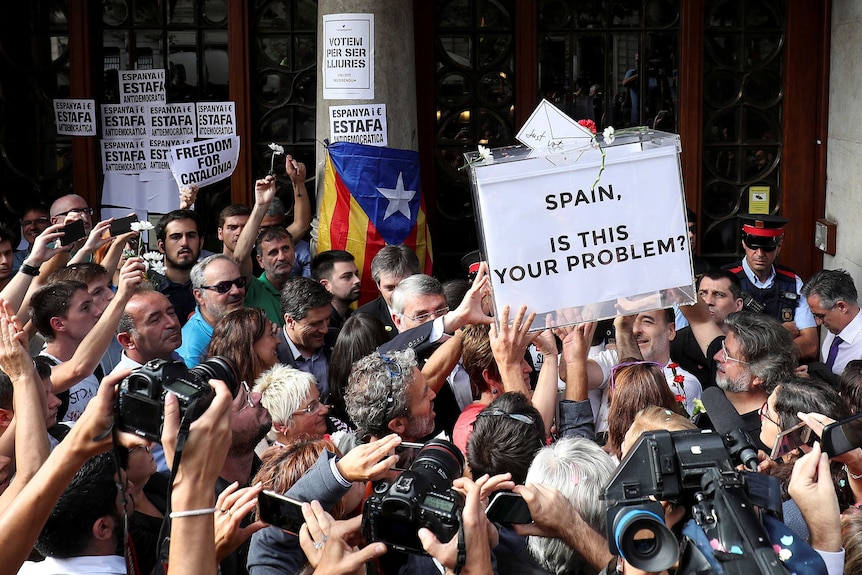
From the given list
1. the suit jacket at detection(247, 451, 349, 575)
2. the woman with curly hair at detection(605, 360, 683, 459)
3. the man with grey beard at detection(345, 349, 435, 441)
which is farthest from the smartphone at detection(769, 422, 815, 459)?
the suit jacket at detection(247, 451, 349, 575)

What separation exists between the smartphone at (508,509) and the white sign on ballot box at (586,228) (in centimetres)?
136

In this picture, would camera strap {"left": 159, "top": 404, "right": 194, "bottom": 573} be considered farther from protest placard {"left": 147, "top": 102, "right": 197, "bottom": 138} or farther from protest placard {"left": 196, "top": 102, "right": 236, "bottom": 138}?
protest placard {"left": 147, "top": 102, "right": 197, "bottom": 138}

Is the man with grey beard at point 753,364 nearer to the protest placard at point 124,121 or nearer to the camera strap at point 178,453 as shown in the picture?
the camera strap at point 178,453

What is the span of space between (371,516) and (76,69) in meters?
7.34

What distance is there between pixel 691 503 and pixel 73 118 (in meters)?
7.81

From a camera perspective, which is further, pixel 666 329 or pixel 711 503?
pixel 666 329

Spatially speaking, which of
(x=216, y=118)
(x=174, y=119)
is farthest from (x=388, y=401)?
(x=174, y=119)

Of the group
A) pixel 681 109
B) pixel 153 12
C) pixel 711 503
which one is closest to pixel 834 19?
pixel 681 109

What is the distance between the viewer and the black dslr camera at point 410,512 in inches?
105

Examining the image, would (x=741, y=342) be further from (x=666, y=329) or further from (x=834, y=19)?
(x=834, y=19)

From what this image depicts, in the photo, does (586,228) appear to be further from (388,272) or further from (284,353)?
(388,272)

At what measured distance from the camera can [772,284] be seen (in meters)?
7.45

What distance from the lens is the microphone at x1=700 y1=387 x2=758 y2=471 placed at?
2670 mm

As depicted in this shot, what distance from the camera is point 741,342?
486 cm
